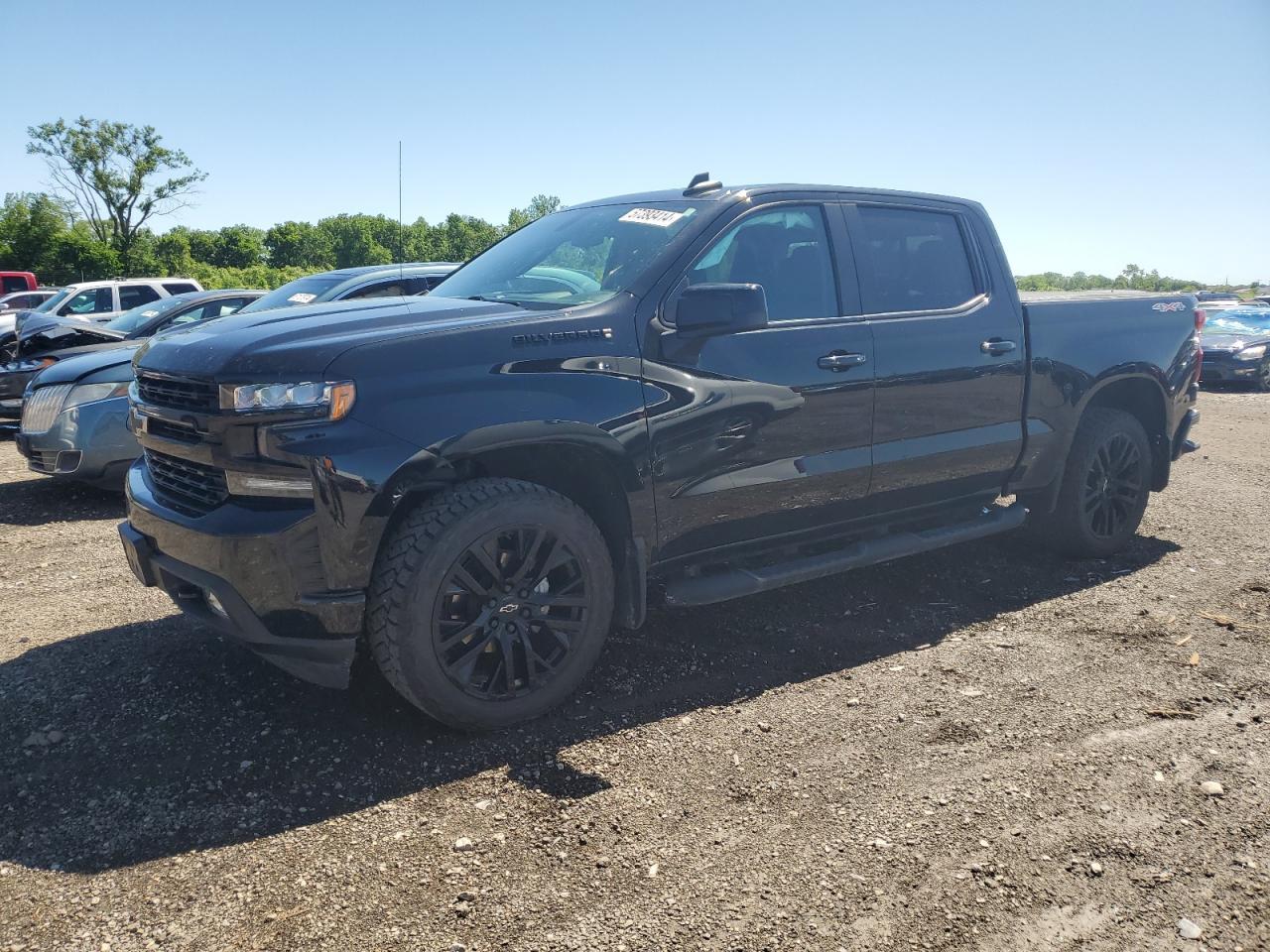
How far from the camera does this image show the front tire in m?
3.17

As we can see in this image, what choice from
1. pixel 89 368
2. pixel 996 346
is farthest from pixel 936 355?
pixel 89 368

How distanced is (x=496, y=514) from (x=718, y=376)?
3.59 ft

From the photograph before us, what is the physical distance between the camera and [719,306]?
3.59 metres

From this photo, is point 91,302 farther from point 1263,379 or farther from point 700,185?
point 1263,379

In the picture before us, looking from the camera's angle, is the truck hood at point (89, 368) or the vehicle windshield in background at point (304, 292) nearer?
the truck hood at point (89, 368)

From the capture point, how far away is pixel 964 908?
8.26 feet

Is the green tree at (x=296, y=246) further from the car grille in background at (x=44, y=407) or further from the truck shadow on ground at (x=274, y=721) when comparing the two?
the truck shadow on ground at (x=274, y=721)

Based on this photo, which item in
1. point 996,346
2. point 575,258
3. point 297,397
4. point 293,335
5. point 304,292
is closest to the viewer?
point 297,397

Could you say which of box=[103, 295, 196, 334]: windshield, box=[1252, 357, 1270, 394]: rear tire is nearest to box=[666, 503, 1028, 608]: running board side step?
box=[103, 295, 196, 334]: windshield

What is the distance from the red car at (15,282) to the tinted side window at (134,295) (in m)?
14.2

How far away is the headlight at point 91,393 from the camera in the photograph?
6.89 meters

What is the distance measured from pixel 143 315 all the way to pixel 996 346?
29.1ft

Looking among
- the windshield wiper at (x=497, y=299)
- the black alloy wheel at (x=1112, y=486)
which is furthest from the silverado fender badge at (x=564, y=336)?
the black alloy wheel at (x=1112, y=486)

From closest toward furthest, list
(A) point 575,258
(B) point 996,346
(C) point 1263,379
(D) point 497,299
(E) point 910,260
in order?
(D) point 497,299 < (A) point 575,258 < (E) point 910,260 < (B) point 996,346 < (C) point 1263,379
